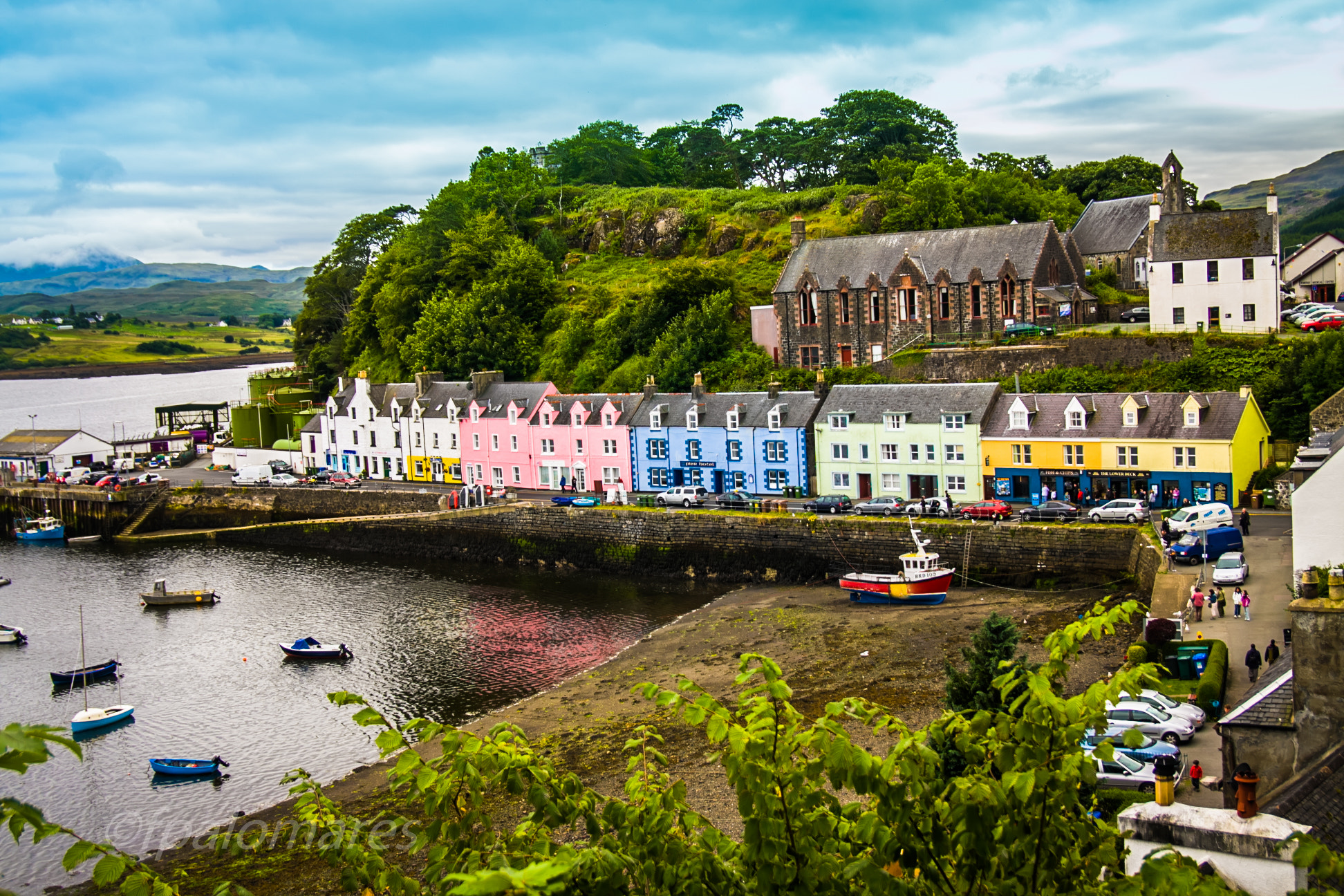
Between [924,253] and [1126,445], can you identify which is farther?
[924,253]

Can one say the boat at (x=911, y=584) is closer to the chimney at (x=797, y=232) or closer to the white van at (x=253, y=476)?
the chimney at (x=797, y=232)

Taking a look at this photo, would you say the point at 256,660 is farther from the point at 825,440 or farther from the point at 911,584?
the point at 825,440

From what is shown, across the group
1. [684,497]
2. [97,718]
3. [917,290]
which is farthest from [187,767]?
[917,290]

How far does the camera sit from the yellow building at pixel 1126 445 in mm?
40344

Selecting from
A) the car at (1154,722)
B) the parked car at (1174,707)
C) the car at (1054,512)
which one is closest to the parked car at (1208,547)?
the car at (1054,512)

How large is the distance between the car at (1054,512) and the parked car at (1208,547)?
582 centimetres

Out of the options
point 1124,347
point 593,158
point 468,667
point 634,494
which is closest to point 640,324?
point 634,494

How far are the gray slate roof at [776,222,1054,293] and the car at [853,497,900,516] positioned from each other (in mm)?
19534

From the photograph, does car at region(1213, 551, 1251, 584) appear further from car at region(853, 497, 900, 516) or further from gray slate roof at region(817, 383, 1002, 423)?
gray slate roof at region(817, 383, 1002, 423)

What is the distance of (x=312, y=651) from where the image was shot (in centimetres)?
3800

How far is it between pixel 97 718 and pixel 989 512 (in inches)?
1300

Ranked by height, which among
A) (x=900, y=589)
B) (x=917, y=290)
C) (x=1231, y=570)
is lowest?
(x=900, y=589)

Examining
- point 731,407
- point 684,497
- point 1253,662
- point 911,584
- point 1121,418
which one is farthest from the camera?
point 731,407

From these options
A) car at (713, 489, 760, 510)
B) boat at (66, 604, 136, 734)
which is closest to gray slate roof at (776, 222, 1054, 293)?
car at (713, 489, 760, 510)
